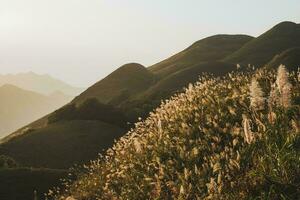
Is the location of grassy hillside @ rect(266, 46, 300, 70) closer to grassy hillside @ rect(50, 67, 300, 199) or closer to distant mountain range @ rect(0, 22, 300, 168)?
distant mountain range @ rect(0, 22, 300, 168)

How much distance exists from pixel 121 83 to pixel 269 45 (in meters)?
38.1

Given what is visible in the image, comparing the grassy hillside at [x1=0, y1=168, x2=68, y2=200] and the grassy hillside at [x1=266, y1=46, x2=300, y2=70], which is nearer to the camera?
the grassy hillside at [x1=0, y1=168, x2=68, y2=200]

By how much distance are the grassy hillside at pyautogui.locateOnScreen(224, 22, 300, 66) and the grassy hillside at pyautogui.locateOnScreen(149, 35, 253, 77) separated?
27.6ft

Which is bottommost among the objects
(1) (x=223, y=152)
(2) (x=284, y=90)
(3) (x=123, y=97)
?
(3) (x=123, y=97)

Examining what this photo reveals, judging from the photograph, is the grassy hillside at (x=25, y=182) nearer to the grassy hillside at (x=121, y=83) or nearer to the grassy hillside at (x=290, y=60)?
the grassy hillside at (x=290, y=60)

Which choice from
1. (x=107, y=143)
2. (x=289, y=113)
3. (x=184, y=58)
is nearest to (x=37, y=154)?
(x=107, y=143)

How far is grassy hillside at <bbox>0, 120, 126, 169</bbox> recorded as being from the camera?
3591 cm

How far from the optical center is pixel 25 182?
23.5m

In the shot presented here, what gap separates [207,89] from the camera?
54.4 feet

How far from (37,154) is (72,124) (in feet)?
22.8

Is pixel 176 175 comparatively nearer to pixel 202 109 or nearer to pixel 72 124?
pixel 202 109

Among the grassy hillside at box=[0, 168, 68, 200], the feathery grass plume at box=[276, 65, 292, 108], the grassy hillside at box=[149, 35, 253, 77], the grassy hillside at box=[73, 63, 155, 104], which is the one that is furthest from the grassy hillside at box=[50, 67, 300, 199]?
the grassy hillside at box=[149, 35, 253, 77]

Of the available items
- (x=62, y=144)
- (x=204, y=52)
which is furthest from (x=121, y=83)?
(x=62, y=144)

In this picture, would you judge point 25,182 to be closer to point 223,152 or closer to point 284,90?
point 223,152
